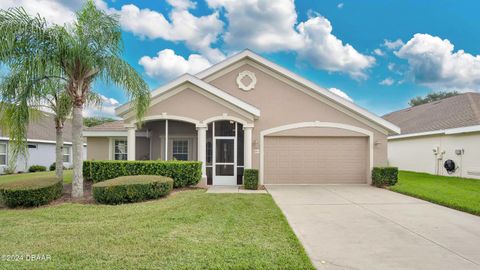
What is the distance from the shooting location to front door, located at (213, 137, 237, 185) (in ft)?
44.3

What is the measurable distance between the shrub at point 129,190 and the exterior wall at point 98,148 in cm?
677

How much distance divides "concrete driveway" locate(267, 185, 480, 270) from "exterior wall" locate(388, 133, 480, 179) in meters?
8.28

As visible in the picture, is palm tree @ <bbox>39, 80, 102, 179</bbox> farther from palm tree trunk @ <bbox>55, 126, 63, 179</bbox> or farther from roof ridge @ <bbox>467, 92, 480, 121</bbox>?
roof ridge @ <bbox>467, 92, 480, 121</bbox>

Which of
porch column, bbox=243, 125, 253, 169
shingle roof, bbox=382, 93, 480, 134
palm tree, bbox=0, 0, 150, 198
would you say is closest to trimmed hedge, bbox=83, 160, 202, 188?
palm tree, bbox=0, 0, 150, 198

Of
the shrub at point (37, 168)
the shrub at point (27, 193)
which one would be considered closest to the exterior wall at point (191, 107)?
the shrub at point (27, 193)

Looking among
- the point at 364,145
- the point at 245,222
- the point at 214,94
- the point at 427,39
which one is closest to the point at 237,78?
the point at 214,94

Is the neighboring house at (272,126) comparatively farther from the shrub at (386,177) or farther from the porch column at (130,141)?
the shrub at (386,177)

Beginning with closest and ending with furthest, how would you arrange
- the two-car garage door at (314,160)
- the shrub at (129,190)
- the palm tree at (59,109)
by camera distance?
the shrub at (129,190)
the palm tree at (59,109)
the two-car garage door at (314,160)

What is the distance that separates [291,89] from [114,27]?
8.15m

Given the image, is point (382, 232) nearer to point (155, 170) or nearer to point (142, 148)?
point (155, 170)

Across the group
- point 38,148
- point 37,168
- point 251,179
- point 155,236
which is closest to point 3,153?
point 37,168

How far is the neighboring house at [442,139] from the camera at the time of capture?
1566 centimetres

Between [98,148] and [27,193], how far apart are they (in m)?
7.30

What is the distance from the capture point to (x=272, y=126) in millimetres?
13961
